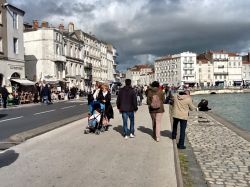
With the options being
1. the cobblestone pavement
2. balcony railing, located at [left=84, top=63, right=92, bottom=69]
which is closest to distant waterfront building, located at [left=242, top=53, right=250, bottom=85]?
balcony railing, located at [left=84, top=63, right=92, bottom=69]

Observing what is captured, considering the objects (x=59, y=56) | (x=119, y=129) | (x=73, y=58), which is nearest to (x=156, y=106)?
(x=119, y=129)

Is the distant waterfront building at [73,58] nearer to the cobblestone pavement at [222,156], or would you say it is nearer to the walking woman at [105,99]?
the walking woman at [105,99]

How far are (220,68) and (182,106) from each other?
16919 cm

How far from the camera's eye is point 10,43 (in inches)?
1789

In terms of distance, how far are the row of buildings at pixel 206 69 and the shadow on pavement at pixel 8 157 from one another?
15942cm

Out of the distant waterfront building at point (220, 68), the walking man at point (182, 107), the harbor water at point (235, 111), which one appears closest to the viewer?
the walking man at point (182, 107)

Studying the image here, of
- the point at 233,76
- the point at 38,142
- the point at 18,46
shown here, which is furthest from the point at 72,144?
the point at 233,76

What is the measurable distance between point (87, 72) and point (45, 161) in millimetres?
84991

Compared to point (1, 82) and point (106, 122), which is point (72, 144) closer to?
point (106, 122)

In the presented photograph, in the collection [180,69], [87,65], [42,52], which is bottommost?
[87,65]

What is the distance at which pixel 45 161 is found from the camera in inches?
340

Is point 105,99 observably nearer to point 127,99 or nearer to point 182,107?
point 127,99

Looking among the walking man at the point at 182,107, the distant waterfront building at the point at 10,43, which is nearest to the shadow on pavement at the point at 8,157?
the walking man at the point at 182,107

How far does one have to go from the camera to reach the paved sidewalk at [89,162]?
701 centimetres
